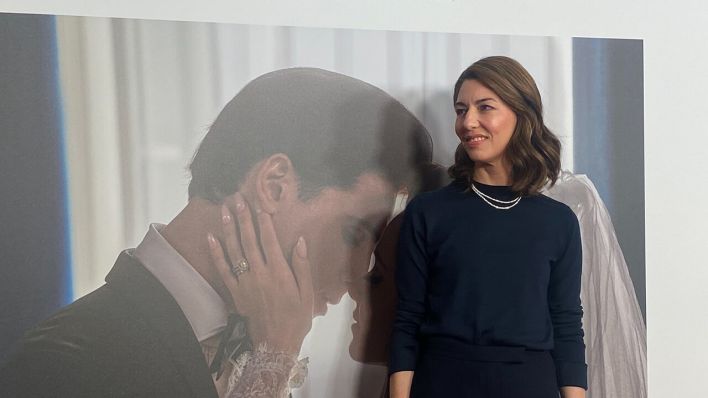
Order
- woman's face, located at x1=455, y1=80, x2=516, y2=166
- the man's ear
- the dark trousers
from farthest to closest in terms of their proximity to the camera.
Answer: the man's ear → woman's face, located at x1=455, y1=80, x2=516, y2=166 → the dark trousers

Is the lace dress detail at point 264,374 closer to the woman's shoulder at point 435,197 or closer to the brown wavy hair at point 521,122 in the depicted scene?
the woman's shoulder at point 435,197

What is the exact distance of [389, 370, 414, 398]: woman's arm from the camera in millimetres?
1596

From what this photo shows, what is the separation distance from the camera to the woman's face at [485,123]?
162cm

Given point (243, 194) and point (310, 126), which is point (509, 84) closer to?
point (310, 126)

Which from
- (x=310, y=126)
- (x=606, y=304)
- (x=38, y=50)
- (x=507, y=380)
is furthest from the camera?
(x=606, y=304)

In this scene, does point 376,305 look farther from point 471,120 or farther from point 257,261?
point 471,120

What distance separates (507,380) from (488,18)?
85 cm

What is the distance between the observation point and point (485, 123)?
162 cm

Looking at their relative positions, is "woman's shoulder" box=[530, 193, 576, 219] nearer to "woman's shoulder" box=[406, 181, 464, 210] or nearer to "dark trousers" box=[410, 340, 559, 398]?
"woman's shoulder" box=[406, 181, 464, 210]

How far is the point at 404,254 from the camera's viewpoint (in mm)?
1643

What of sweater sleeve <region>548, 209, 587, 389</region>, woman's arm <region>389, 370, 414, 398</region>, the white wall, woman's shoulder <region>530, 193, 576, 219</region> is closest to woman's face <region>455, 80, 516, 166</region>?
woman's shoulder <region>530, 193, 576, 219</region>

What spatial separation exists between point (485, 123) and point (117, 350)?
3.03 feet

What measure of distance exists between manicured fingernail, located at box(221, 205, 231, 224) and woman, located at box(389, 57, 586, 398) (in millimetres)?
391

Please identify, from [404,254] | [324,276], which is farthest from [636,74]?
[324,276]
